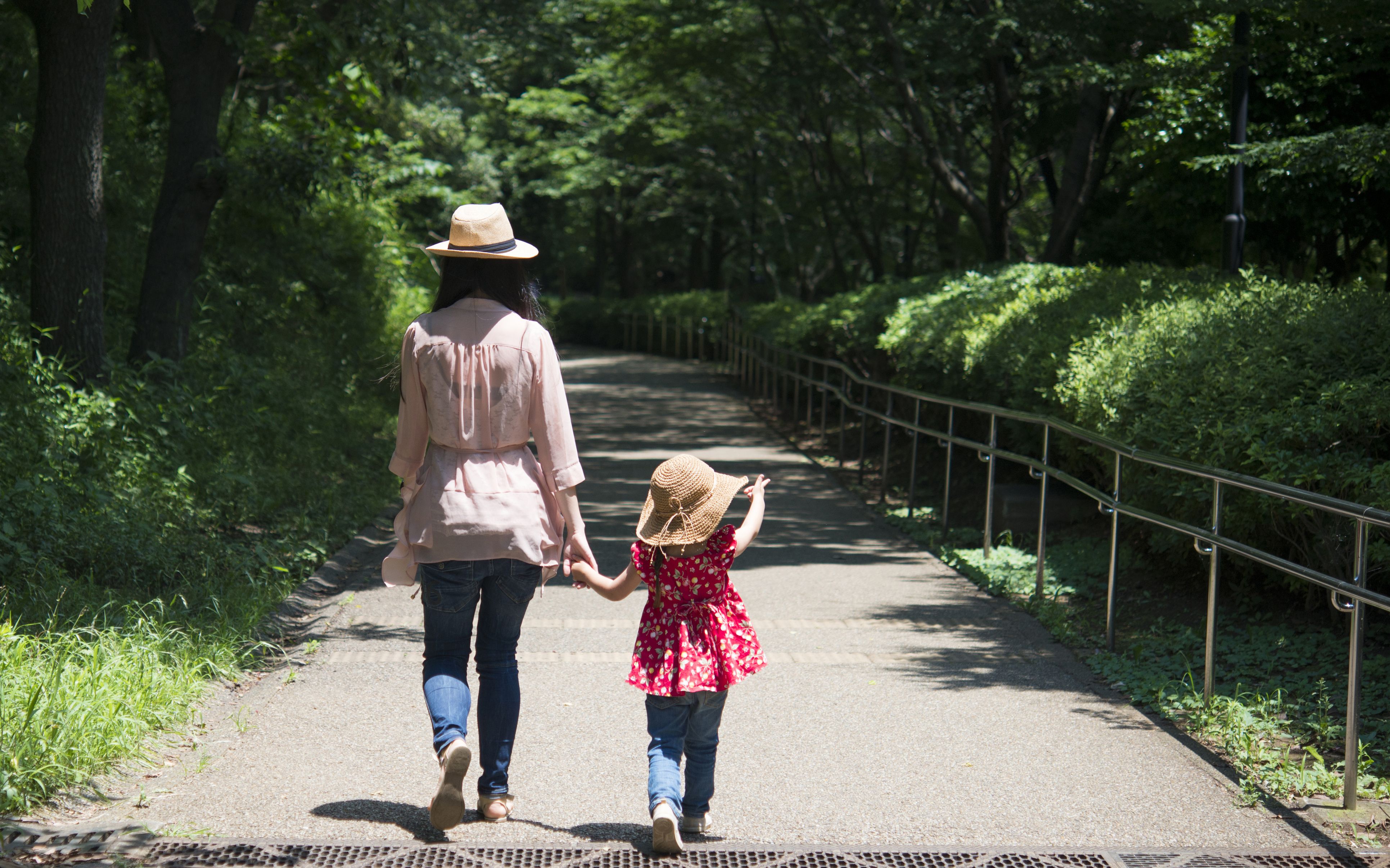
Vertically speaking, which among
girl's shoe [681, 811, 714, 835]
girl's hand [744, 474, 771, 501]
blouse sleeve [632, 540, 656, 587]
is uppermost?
girl's hand [744, 474, 771, 501]

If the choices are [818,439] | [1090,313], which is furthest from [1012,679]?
[818,439]

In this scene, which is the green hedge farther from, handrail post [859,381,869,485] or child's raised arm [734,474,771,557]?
child's raised arm [734,474,771,557]

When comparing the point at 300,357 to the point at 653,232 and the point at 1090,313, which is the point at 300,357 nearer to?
the point at 1090,313

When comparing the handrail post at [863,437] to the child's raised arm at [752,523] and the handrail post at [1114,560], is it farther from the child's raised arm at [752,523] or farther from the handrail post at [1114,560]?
the child's raised arm at [752,523]

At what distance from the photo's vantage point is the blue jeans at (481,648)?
3592 millimetres

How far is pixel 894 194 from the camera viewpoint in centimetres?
2308

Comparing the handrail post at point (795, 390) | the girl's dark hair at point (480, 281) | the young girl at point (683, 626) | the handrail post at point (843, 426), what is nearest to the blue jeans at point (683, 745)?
the young girl at point (683, 626)

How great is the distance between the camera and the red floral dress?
139 inches

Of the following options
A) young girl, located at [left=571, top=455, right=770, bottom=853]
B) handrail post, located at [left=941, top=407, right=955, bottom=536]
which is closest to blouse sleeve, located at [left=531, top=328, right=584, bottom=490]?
young girl, located at [left=571, top=455, right=770, bottom=853]

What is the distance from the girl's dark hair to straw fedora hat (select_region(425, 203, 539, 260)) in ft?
0.09

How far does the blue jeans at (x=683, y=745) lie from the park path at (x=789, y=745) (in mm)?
204

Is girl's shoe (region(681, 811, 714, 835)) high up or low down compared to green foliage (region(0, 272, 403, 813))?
down

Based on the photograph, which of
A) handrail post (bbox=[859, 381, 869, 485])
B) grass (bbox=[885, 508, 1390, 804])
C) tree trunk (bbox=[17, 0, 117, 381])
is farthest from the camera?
handrail post (bbox=[859, 381, 869, 485])

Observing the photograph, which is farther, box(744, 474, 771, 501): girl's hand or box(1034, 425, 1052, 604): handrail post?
box(1034, 425, 1052, 604): handrail post
